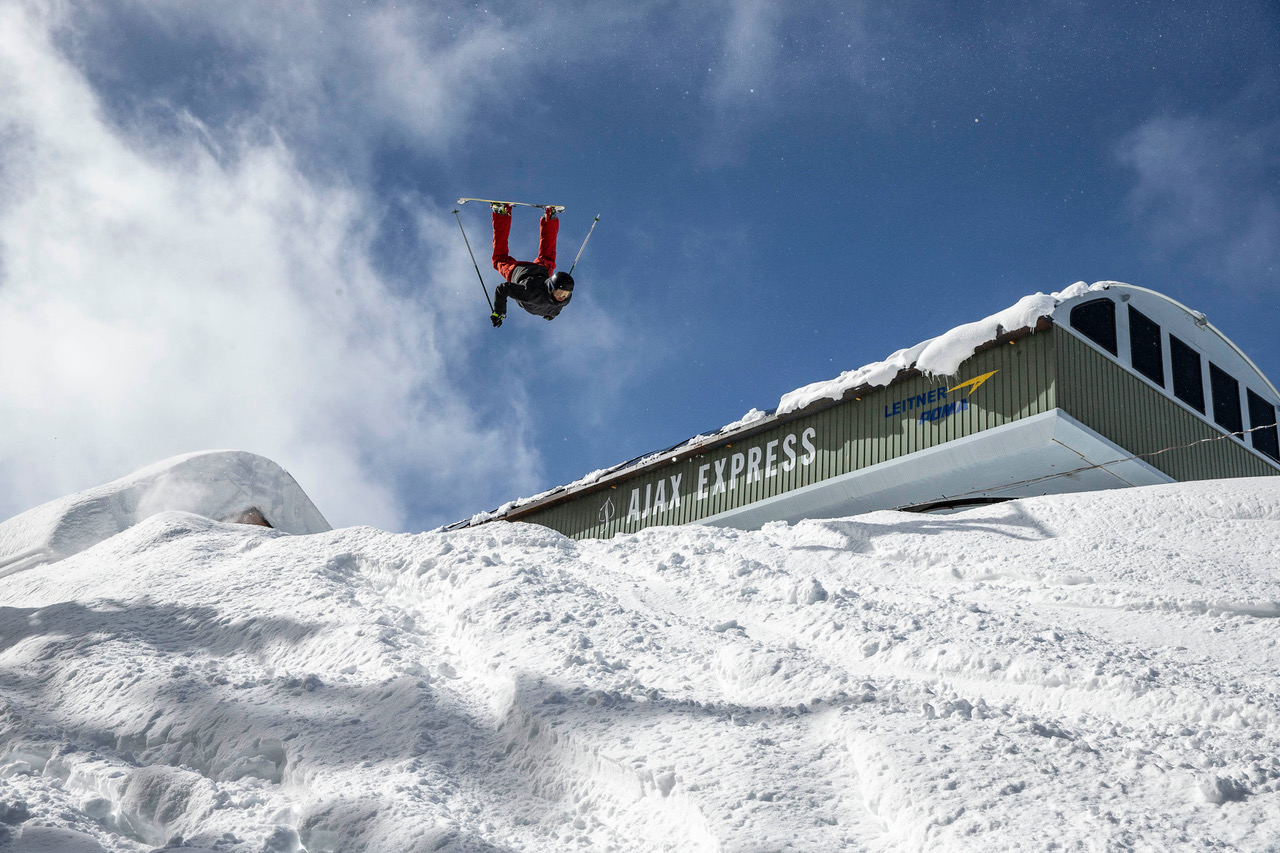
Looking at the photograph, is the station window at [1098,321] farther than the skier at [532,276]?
Yes

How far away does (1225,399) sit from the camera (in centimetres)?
1391

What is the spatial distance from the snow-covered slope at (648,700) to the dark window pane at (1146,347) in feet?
18.3

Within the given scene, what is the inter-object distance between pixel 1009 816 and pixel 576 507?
14.7 meters

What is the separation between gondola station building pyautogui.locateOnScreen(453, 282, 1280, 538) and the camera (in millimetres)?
11242

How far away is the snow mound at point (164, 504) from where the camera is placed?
12258mm

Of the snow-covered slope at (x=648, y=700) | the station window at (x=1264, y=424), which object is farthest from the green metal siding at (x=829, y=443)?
the station window at (x=1264, y=424)

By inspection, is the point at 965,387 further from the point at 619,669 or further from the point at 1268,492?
the point at 619,669

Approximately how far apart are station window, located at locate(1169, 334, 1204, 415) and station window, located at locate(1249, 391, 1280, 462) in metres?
1.70

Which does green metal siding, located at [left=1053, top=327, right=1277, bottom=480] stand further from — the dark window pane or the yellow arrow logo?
the yellow arrow logo

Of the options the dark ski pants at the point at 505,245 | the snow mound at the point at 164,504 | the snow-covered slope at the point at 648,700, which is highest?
the dark ski pants at the point at 505,245

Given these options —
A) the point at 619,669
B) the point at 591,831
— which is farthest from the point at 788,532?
the point at 591,831

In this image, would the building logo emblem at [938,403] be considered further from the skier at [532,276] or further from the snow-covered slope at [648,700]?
the skier at [532,276]

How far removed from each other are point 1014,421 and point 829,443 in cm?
283

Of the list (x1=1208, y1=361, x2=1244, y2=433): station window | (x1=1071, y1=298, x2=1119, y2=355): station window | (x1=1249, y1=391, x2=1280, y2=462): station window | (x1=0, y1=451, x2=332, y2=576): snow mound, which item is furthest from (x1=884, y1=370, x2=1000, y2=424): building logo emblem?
(x1=0, y1=451, x2=332, y2=576): snow mound
